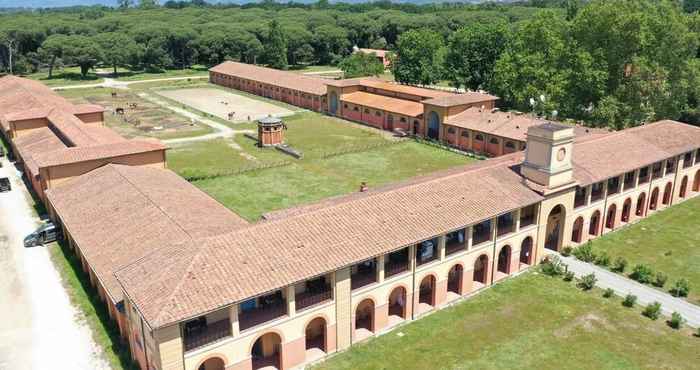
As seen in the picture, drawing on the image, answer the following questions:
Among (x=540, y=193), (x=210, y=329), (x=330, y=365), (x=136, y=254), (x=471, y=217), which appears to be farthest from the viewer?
(x=540, y=193)

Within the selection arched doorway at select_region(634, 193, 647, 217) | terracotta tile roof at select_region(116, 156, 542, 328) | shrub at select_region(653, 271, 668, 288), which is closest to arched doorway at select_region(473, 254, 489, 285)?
terracotta tile roof at select_region(116, 156, 542, 328)

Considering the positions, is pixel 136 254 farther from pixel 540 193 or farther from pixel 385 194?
pixel 540 193

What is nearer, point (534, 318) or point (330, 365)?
point (330, 365)

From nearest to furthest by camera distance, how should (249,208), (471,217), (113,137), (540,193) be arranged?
(471,217) → (540,193) → (249,208) → (113,137)

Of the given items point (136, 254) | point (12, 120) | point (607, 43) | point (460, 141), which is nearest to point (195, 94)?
point (12, 120)

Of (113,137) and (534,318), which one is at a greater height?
(113,137)

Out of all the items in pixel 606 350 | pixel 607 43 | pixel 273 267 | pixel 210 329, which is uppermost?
pixel 607 43

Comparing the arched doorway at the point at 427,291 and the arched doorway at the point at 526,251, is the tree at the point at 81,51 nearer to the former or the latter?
the arched doorway at the point at 427,291

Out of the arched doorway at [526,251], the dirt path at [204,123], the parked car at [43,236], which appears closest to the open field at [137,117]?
the dirt path at [204,123]
